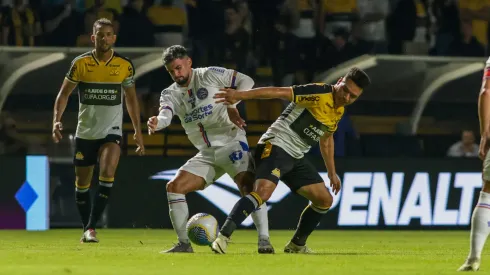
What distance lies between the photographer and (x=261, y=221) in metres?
11.9

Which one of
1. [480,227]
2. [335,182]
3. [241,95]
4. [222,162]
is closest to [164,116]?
[222,162]

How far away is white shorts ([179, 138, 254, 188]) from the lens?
12.2 m

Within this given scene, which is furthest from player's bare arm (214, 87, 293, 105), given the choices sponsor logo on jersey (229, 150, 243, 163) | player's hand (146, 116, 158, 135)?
sponsor logo on jersey (229, 150, 243, 163)

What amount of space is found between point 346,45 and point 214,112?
9.18m

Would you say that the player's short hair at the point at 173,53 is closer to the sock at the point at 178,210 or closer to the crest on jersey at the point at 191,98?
the crest on jersey at the point at 191,98

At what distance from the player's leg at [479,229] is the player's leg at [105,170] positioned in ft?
19.1

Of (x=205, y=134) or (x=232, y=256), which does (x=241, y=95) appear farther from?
(x=205, y=134)

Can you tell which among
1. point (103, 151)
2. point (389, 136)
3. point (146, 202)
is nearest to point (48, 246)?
point (103, 151)

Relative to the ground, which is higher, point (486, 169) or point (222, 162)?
point (486, 169)

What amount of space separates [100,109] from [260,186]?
11.1ft

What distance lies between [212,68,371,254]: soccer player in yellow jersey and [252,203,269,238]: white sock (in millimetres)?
378

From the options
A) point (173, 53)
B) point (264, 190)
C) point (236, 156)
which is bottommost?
point (264, 190)

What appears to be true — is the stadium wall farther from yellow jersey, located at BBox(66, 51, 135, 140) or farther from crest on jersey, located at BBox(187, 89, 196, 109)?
crest on jersey, located at BBox(187, 89, 196, 109)

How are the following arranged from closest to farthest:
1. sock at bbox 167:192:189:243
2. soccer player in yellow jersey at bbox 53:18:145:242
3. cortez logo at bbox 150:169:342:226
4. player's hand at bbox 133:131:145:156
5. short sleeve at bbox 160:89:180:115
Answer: short sleeve at bbox 160:89:180:115 → sock at bbox 167:192:189:243 → player's hand at bbox 133:131:145:156 → soccer player in yellow jersey at bbox 53:18:145:242 → cortez logo at bbox 150:169:342:226
